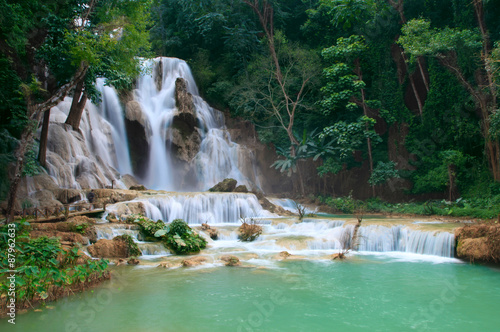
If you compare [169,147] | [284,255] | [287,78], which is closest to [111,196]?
[284,255]

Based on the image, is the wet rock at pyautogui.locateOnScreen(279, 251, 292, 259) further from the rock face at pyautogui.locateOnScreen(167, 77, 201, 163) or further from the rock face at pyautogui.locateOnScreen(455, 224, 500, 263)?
the rock face at pyautogui.locateOnScreen(167, 77, 201, 163)

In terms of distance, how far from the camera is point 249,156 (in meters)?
24.2

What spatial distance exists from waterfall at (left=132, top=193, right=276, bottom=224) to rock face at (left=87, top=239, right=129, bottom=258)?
3.91 meters

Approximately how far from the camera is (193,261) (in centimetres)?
909

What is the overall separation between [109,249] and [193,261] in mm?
2275

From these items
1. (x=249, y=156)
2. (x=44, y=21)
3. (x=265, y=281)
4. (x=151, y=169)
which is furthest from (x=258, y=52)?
(x=265, y=281)

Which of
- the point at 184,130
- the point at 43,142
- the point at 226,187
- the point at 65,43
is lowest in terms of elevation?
the point at 226,187

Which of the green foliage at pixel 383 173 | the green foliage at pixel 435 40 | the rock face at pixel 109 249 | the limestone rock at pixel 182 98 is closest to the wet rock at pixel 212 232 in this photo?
the rock face at pixel 109 249

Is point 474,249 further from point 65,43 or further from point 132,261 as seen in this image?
point 65,43

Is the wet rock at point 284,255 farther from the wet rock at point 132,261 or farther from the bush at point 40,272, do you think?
the bush at point 40,272

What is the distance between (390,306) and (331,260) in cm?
344

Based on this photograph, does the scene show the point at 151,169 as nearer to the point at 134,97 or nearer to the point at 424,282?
the point at 134,97

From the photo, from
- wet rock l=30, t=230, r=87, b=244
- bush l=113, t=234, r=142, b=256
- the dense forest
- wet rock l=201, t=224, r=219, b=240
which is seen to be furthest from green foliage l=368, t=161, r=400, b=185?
wet rock l=30, t=230, r=87, b=244

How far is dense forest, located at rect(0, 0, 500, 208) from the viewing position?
13.5 metres
